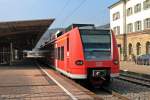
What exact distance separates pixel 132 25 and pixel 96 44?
178 feet


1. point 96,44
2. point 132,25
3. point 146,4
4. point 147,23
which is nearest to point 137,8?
point 132,25

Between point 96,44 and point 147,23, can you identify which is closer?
point 96,44

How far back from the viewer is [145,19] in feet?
215

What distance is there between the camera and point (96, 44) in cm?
1912

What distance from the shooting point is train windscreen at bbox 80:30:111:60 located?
61.5 ft

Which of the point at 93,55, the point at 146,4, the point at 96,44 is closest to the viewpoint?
the point at 93,55

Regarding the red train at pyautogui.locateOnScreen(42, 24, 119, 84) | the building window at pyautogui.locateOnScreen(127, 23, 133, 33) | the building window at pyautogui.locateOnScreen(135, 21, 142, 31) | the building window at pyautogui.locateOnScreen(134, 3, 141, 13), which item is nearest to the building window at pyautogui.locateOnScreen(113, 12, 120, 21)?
the building window at pyautogui.locateOnScreen(127, 23, 133, 33)

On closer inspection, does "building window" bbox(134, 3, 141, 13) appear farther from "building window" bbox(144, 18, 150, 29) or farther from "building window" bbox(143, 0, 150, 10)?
"building window" bbox(144, 18, 150, 29)

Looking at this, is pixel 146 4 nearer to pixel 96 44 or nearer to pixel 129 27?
pixel 129 27

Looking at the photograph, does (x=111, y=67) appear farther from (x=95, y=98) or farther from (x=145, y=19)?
(x=145, y=19)

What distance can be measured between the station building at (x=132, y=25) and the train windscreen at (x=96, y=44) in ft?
147

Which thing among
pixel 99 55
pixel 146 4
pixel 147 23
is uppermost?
pixel 146 4

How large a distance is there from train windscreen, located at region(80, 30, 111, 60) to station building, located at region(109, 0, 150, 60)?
44900 millimetres

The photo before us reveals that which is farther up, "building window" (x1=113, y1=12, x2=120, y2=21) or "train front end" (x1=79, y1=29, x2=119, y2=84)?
"building window" (x1=113, y1=12, x2=120, y2=21)
